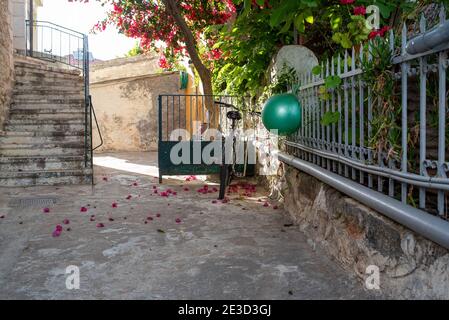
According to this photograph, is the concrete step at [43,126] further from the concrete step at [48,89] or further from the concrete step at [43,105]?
the concrete step at [48,89]

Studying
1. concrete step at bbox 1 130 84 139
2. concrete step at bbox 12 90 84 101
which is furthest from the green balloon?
concrete step at bbox 12 90 84 101

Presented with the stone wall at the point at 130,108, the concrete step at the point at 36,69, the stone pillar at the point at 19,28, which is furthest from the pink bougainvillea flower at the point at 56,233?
the stone wall at the point at 130,108

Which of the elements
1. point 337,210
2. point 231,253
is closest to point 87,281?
point 231,253

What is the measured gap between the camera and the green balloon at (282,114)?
13.1 feet

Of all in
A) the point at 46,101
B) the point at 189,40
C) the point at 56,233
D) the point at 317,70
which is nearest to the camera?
the point at 317,70

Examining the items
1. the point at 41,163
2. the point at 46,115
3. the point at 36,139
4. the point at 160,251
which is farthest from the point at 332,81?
the point at 46,115

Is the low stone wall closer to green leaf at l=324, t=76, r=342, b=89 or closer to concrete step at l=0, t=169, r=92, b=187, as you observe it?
green leaf at l=324, t=76, r=342, b=89

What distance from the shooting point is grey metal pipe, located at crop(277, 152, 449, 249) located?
1896 millimetres

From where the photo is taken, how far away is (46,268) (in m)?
3.07

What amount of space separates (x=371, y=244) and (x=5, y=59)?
862 cm

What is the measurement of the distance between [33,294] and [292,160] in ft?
8.60

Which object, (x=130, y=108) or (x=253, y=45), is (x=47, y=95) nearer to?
(x=253, y=45)

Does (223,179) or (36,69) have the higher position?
(36,69)

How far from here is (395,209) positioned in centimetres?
225
